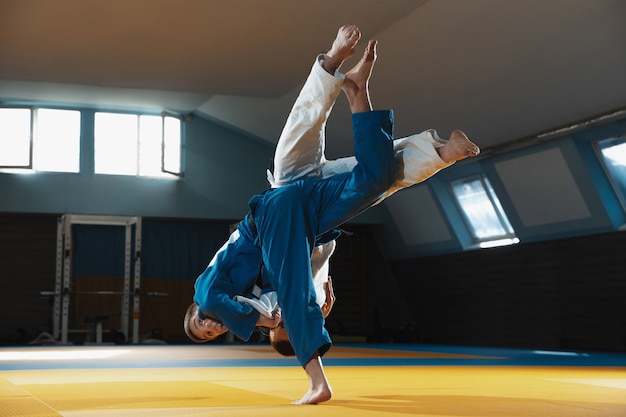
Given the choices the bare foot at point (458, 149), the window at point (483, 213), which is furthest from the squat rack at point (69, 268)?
the bare foot at point (458, 149)

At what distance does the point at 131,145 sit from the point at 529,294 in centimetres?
611

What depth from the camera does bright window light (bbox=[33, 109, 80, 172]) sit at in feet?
39.0

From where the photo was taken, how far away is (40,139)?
11938 mm

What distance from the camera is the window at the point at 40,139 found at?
11.7m

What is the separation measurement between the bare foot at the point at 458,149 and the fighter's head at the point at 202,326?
1006mm

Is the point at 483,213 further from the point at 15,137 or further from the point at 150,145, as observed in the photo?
the point at 15,137

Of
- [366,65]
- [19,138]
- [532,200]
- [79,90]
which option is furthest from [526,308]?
[366,65]

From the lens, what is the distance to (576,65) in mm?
7121

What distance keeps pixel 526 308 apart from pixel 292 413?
28.1 ft

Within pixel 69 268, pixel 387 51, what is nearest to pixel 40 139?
pixel 69 268

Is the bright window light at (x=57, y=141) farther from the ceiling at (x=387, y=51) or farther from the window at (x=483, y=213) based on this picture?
the window at (x=483, y=213)

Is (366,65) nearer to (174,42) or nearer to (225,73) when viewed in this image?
(174,42)

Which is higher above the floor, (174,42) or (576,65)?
(174,42)

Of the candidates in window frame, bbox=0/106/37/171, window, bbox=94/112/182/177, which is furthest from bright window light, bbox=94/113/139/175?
window frame, bbox=0/106/37/171
